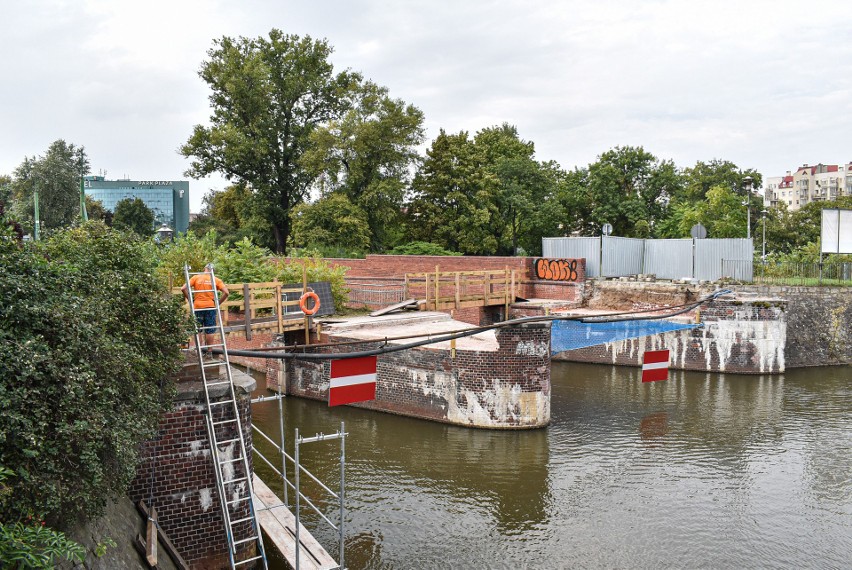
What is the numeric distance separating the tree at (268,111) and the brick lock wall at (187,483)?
3046cm

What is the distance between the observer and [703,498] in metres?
12.8

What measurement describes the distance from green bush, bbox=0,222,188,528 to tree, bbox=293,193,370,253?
26394 millimetres

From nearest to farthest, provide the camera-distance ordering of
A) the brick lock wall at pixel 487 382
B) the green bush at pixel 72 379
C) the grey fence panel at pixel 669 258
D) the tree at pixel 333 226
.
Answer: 1. the green bush at pixel 72 379
2. the brick lock wall at pixel 487 382
3. the grey fence panel at pixel 669 258
4. the tree at pixel 333 226

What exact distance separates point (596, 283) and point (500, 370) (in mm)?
12131

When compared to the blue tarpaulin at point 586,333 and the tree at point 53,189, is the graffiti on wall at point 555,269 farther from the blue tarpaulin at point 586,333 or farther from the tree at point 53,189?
the tree at point 53,189

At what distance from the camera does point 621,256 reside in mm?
28844

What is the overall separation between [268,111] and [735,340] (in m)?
28.0

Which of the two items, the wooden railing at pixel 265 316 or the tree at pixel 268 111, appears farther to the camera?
the tree at pixel 268 111

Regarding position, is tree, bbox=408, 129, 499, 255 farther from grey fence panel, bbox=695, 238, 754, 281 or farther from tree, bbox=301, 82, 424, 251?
grey fence panel, bbox=695, 238, 754, 281

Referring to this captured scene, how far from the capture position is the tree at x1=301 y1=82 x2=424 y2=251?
3494 cm

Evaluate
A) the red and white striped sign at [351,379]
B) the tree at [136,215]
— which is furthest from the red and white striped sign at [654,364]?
the tree at [136,215]

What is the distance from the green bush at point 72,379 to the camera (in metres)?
5.47

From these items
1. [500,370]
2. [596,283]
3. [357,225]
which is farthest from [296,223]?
[500,370]

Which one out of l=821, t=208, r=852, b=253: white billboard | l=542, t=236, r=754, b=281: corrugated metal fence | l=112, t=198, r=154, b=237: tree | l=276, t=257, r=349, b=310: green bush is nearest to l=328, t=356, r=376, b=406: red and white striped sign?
l=276, t=257, r=349, b=310: green bush
